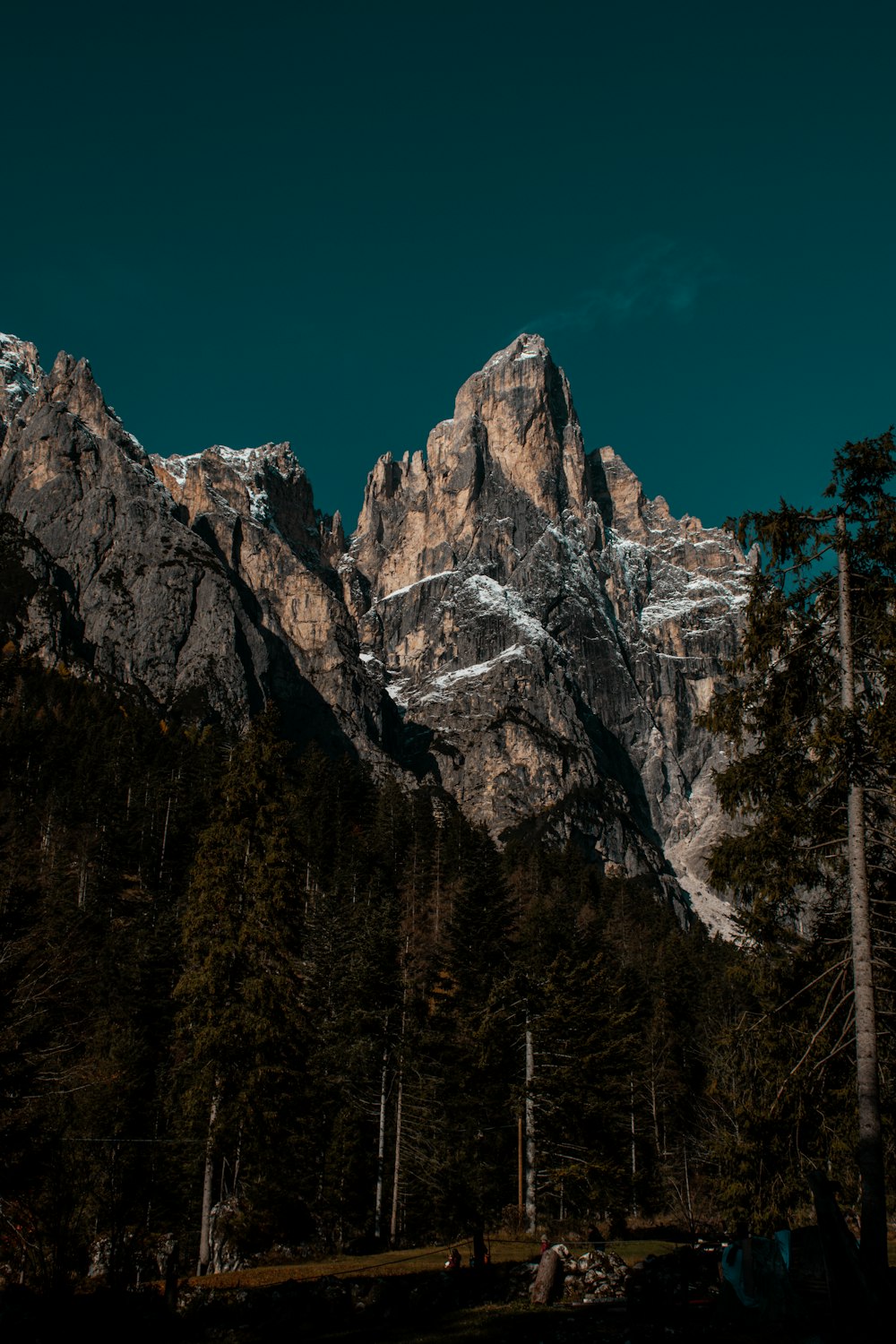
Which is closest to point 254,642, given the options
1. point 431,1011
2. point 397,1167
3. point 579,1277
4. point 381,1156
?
point 431,1011

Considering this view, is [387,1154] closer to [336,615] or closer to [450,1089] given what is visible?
[450,1089]

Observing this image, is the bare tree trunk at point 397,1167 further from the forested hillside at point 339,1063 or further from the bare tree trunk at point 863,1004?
the bare tree trunk at point 863,1004

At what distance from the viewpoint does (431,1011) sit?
43.5 m

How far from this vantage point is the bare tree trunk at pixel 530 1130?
2905cm

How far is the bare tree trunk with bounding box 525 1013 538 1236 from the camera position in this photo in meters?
29.0

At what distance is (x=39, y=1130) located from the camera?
53.8ft

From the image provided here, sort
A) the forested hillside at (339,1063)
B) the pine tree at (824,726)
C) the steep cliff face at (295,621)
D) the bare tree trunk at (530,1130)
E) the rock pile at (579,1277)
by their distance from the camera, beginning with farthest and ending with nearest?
1. the steep cliff face at (295,621)
2. the bare tree trunk at (530,1130)
3. the rock pile at (579,1277)
4. the forested hillside at (339,1063)
5. the pine tree at (824,726)

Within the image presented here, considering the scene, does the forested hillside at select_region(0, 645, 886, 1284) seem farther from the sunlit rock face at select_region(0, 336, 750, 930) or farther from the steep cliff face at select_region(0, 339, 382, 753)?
the sunlit rock face at select_region(0, 336, 750, 930)

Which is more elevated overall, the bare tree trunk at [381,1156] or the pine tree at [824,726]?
the pine tree at [824,726]

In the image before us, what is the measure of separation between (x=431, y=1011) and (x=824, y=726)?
34362mm

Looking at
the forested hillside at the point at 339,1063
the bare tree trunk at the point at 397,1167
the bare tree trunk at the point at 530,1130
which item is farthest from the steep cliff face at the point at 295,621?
the bare tree trunk at the point at 397,1167

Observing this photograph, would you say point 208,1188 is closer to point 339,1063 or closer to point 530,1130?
point 339,1063

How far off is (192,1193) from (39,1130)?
12901mm

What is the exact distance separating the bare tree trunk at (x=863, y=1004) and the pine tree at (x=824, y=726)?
23 mm
